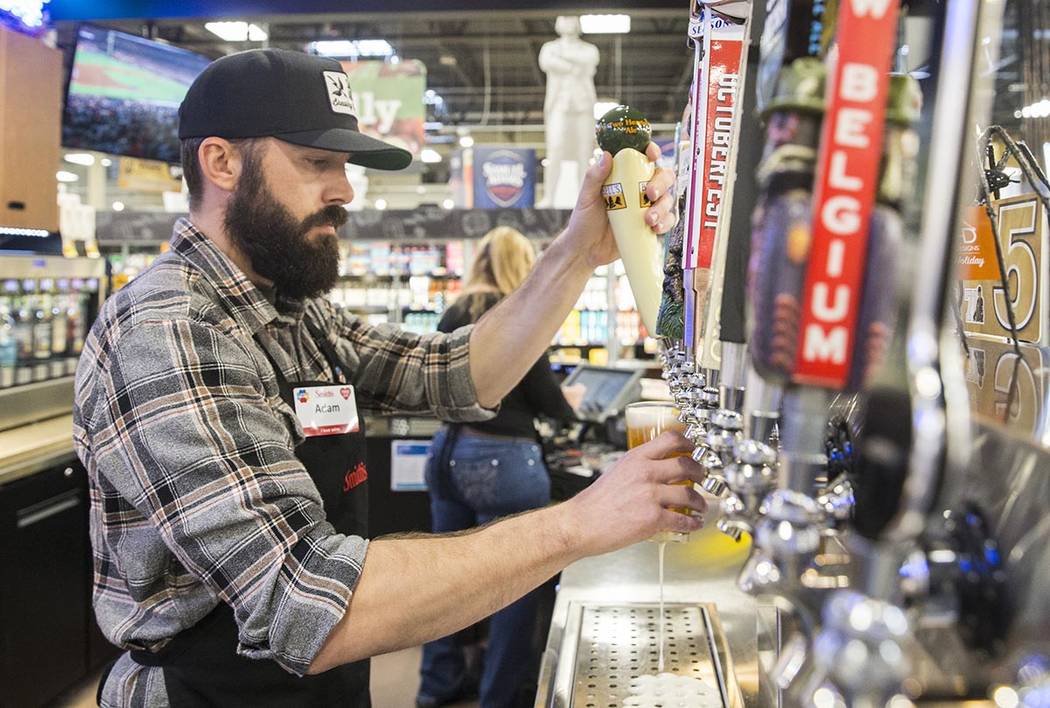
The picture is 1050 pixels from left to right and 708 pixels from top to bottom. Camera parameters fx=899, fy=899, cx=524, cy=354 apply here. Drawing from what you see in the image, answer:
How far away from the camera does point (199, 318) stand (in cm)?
131

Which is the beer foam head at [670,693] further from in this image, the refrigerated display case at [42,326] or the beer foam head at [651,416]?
the refrigerated display case at [42,326]

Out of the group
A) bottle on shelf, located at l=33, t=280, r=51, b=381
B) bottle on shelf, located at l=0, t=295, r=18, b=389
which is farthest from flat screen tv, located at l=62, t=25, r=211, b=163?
bottle on shelf, located at l=0, t=295, r=18, b=389

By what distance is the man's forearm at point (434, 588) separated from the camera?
1103 millimetres

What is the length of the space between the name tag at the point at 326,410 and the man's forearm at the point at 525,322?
1.18 ft

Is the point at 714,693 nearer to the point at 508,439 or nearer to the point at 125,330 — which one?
the point at 125,330

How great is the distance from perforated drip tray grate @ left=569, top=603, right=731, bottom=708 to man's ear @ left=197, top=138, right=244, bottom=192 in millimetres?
1010

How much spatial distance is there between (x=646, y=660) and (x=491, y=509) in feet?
6.72

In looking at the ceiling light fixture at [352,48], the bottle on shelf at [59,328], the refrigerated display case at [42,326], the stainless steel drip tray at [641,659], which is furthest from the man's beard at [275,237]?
the ceiling light fixture at [352,48]

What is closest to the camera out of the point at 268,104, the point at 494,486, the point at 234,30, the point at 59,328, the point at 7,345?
the point at 268,104

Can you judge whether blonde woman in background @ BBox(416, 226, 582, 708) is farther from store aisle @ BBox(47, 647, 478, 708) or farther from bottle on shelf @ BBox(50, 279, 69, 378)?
bottle on shelf @ BBox(50, 279, 69, 378)

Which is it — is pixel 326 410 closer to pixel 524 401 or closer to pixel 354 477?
pixel 354 477

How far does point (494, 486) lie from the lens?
353cm

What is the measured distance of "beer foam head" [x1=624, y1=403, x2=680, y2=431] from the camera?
1325mm

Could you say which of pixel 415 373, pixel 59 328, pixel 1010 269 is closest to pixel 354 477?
pixel 415 373
